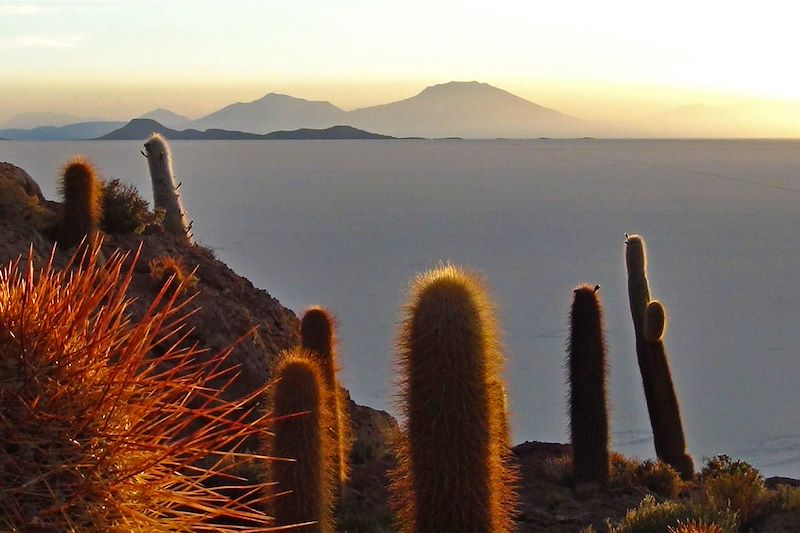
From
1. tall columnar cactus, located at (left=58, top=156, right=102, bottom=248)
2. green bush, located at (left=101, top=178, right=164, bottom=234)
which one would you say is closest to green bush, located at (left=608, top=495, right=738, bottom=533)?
tall columnar cactus, located at (left=58, top=156, right=102, bottom=248)

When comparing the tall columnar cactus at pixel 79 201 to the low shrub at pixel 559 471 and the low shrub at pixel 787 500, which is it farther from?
the low shrub at pixel 787 500

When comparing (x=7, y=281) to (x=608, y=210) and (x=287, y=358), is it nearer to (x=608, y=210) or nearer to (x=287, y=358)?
(x=287, y=358)

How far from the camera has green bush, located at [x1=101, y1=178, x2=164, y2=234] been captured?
1659 cm

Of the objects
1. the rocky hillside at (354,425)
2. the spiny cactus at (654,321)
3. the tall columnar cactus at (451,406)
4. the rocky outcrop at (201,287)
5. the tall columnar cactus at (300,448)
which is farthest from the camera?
the spiny cactus at (654,321)

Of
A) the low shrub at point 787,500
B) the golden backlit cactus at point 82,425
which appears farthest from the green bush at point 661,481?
the golden backlit cactus at point 82,425

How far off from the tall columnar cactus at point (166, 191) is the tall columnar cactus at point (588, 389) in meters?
8.36

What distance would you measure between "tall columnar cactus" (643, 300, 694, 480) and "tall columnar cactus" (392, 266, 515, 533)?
956cm

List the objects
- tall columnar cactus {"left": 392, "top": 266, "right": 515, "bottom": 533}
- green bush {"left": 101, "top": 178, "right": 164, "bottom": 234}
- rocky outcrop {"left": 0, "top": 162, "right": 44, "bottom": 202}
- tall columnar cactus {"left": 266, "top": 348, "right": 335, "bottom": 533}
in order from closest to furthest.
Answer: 1. tall columnar cactus {"left": 392, "top": 266, "right": 515, "bottom": 533}
2. tall columnar cactus {"left": 266, "top": 348, "right": 335, "bottom": 533}
3. rocky outcrop {"left": 0, "top": 162, "right": 44, "bottom": 202}
4. green bush {"left": 101, "top": 178, "right": 164, "bottom": 234}

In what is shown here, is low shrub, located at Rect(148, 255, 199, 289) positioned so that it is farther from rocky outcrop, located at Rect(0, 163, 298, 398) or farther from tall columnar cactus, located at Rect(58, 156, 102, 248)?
tall columnar cactus, located at Rect(58, 156, 102, 248)

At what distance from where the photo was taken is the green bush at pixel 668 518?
9.17 m

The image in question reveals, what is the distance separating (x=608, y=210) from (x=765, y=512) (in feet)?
218

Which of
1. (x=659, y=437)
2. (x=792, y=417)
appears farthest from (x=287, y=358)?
(x=792, y=417)

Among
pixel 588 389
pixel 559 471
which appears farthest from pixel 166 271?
pixel 588 389

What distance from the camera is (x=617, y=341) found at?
3506 cm
